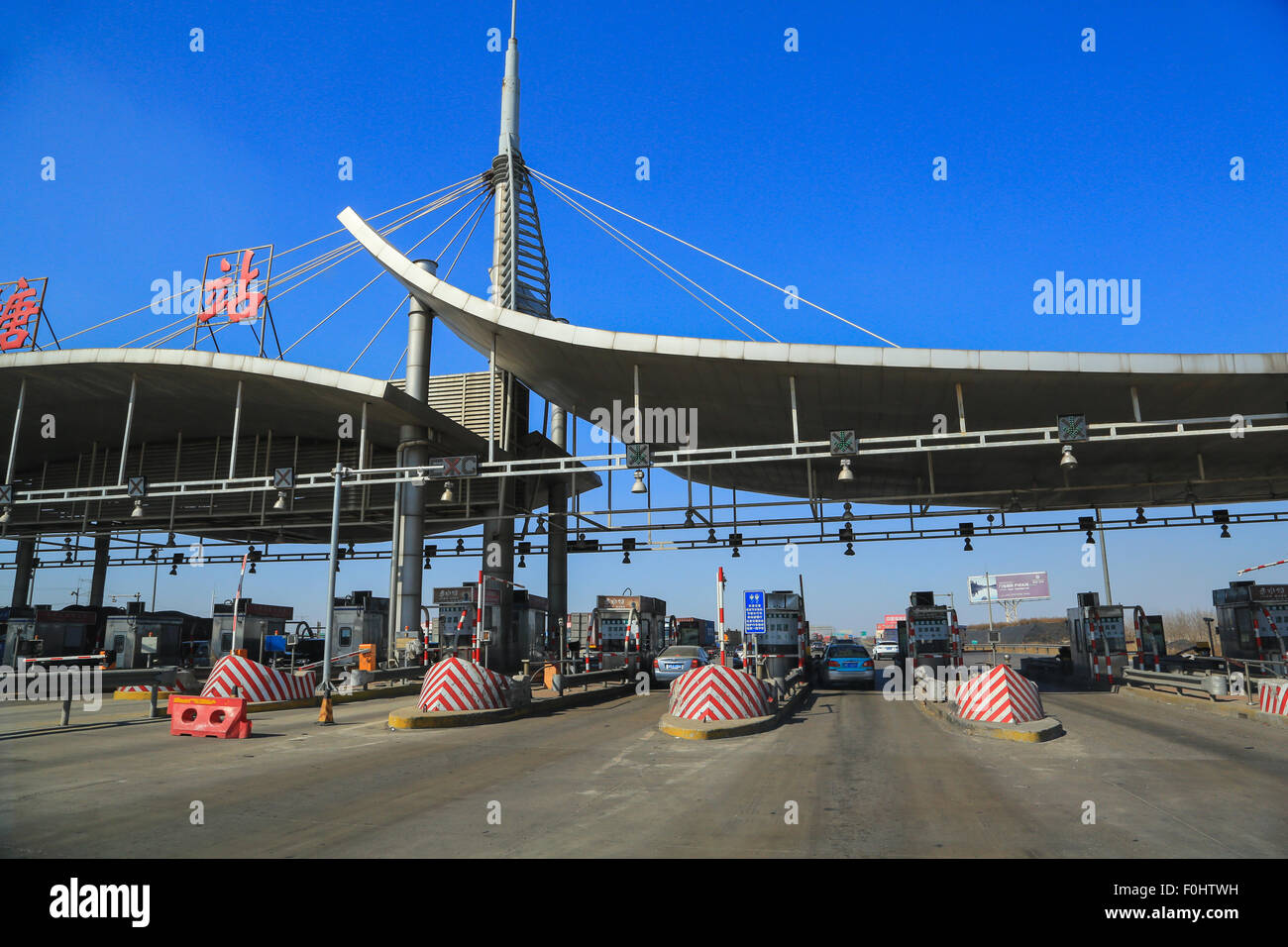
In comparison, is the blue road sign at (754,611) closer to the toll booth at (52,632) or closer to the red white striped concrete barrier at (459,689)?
the red white striped concrete barrier at (459,689)

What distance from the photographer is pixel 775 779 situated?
9.78 meters

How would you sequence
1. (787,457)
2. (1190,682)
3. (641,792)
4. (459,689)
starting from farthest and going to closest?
(787,457)
(1190,682)
(459,689)
(641,792)

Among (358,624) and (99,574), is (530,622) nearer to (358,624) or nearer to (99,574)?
(358,624)

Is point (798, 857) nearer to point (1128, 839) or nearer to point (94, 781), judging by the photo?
point (1128, 839)

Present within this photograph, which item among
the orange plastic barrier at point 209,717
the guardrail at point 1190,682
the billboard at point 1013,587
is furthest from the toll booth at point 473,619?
the billboard at point 1013,587

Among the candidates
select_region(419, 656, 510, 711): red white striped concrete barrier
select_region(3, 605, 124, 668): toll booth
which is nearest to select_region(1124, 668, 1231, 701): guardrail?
select_region(419, 656, 510, 711): red white striped concrete barrier

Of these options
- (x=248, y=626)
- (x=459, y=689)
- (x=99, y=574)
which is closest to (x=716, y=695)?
(x=459, y=689)

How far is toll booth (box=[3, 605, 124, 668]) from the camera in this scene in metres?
32.9

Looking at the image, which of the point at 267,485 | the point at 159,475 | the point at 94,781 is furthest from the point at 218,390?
the point at 94,781

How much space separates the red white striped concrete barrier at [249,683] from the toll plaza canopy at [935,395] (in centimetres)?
1190

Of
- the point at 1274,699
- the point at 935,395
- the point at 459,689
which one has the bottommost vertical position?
the point at 1274,699

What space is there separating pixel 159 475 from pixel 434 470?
77.5 ft

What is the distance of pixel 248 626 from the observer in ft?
114

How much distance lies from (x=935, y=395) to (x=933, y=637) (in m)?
11.5
